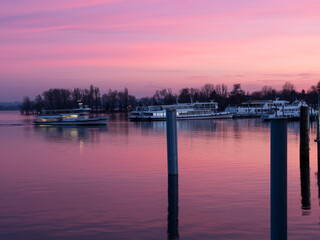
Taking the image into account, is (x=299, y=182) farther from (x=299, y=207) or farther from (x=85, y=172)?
(x=85, y=172)

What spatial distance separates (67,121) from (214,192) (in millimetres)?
73930

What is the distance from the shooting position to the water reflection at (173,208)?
11729 millimetres

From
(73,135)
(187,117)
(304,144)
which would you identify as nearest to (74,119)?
(73,135)

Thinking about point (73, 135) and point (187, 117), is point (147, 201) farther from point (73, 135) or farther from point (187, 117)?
point (187, 117)

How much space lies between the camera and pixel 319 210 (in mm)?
13984

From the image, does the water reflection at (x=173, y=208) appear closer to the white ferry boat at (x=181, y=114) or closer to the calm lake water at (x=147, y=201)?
the calm lake water at (x=147, y=201)

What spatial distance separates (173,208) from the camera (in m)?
14.4

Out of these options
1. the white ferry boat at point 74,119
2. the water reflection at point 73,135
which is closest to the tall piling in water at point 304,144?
the water reflection at point 73,135

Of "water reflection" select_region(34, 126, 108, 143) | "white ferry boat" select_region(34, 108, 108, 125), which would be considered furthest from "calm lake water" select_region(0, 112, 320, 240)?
"white ferry boat" select_region(34, 108, 108, 125)

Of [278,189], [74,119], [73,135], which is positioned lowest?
[73,135]

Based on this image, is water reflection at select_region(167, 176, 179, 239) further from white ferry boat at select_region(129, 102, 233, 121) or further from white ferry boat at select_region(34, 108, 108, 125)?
white ferry boat at select_region(129, 102, 233, 121)

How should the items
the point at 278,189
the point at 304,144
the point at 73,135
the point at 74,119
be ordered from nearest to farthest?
the point at 278,189 < the point at 304,144 < the point at 73,135 < the point at 74,119

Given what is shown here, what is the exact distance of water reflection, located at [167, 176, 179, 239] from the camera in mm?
11729

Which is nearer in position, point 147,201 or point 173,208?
point 173,208
